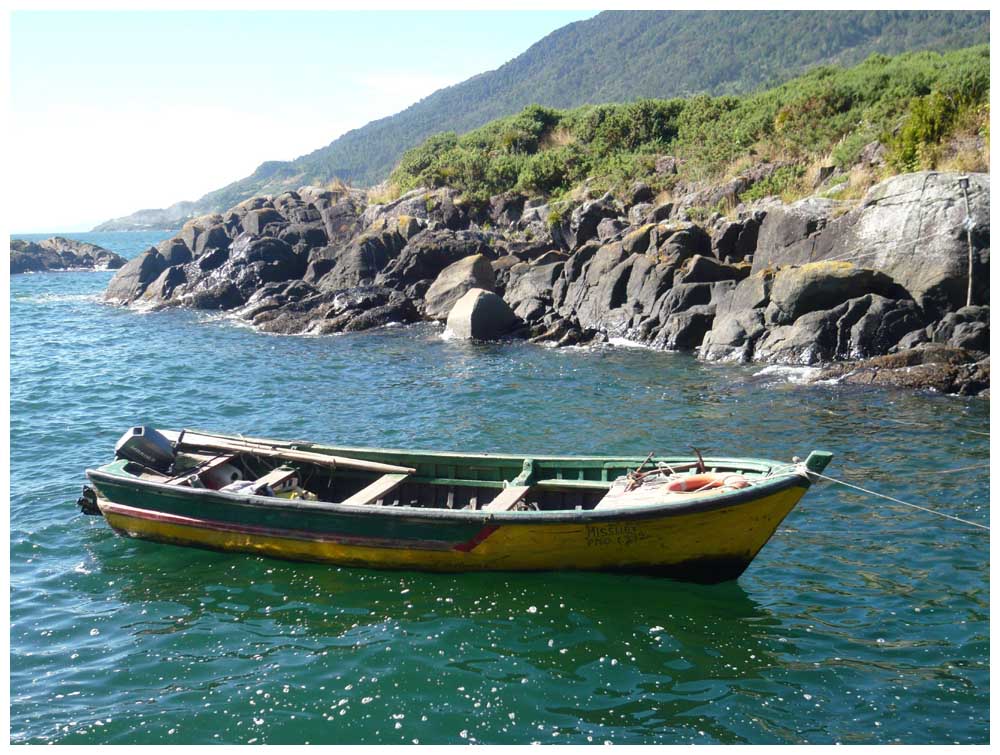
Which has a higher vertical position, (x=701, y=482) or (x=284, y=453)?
(x=284, y=453)

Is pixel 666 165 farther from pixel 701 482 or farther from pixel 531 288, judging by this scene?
pixel 701 482

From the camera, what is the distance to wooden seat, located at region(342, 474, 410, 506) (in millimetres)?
11734

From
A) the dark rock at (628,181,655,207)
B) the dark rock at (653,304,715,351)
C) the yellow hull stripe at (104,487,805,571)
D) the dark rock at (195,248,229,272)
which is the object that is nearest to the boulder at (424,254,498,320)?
the dark rock at (628,181,655,207)

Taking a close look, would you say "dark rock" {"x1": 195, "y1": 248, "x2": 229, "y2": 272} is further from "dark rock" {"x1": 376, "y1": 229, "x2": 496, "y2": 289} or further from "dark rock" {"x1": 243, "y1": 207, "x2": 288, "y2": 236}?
"dark rock" {"x1": 376, "y1": 229, "x2": 496, "y2": 289}

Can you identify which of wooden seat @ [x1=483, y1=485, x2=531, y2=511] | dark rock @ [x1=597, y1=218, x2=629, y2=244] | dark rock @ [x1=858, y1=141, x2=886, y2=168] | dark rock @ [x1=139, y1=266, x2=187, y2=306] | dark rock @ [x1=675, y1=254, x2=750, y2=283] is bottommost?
wooden seat @ [x1=483, y1=485, x2=531, y2=511]

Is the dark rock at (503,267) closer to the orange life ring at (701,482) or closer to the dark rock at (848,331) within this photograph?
the dark rock at (848,331)

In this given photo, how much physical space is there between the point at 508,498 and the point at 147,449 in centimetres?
577

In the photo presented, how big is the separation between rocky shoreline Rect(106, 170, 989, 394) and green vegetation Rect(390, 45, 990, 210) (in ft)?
5.27

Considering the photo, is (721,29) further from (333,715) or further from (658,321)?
(333,715)

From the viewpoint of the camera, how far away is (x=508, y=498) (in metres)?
11.3

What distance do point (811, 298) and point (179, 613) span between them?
55.0 ft

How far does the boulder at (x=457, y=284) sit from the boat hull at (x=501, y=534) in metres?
18.8

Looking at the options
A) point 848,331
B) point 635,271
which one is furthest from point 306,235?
point 848,331

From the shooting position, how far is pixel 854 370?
1928cm
